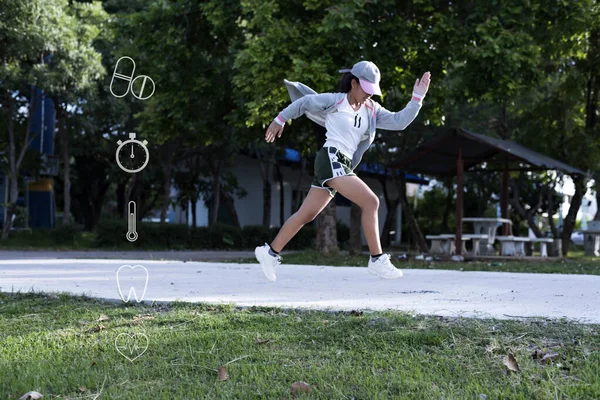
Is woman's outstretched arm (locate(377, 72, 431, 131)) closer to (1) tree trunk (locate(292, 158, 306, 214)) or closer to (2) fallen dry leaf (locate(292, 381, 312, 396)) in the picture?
(2) fallen dry leaf (locate(292, 381, 312, 396))

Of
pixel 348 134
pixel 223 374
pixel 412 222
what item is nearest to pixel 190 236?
pixel 412 222

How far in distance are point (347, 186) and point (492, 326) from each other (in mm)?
1603

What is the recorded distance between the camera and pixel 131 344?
403 centimetres

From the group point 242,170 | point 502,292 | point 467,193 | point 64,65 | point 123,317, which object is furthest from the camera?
point 467,193

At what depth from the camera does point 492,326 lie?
14.2ft

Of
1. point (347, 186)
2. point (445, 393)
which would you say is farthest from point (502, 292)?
point (445, 393)

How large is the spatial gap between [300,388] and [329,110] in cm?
275

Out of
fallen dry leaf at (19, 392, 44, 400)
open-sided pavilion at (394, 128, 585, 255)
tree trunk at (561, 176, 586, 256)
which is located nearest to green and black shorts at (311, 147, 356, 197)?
fallen dry leaf at (19, 392, 44, 400)

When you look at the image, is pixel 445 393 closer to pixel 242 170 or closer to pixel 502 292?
pixel 502 292

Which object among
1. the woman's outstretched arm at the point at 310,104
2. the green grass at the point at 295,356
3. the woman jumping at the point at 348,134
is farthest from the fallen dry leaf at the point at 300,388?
the woman's outstretched arm at the point at 310,104

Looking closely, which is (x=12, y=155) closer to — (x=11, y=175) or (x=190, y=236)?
(x=11, y=175)

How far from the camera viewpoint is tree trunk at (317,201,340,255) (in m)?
15.9

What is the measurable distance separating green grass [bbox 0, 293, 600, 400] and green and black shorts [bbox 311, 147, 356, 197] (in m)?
1.10

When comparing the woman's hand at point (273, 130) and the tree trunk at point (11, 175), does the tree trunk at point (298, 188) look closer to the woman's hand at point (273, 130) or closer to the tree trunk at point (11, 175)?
the tree trunk at point (11, 175)
